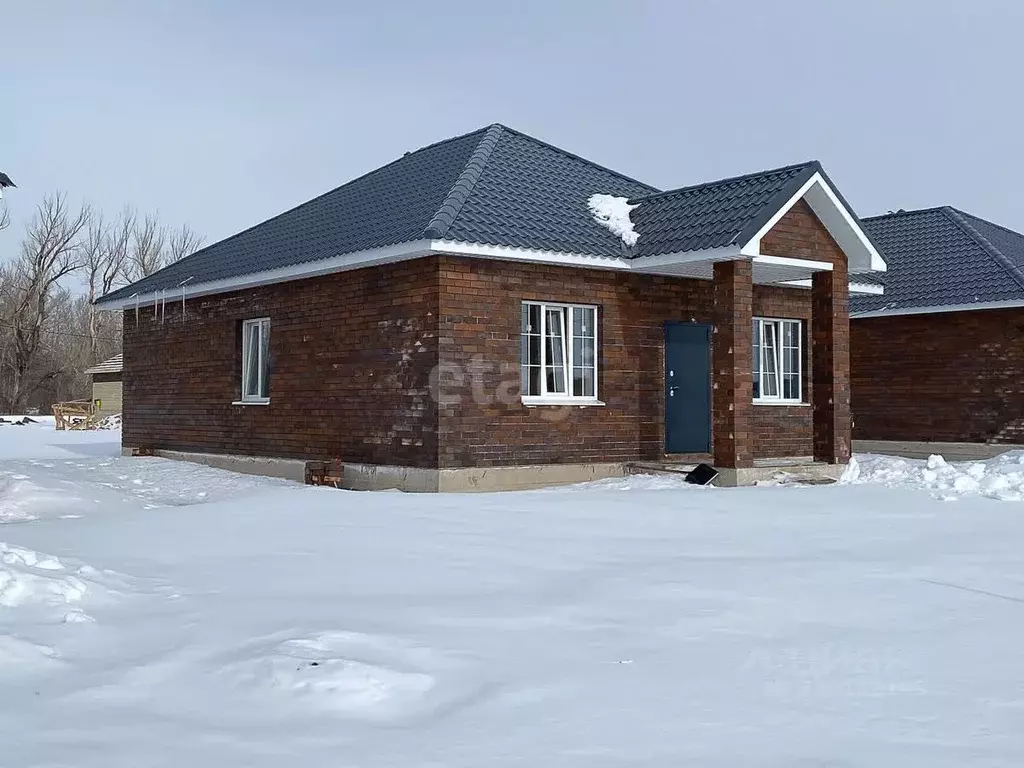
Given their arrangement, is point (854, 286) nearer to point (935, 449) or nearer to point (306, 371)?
point (935, 449)

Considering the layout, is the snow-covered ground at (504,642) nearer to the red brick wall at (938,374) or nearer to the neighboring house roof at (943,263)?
the red brick wall at (938,374)

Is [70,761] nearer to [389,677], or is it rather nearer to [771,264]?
[389,677]

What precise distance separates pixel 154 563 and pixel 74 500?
496 centimetres

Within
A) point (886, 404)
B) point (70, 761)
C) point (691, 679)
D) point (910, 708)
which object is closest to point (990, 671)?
point (910, 708)

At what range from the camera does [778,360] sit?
18.0m

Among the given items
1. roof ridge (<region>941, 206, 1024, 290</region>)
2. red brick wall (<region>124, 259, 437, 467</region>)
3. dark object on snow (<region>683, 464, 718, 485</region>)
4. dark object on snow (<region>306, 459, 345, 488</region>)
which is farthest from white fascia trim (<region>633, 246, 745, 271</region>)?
roof ridge (<region>941, 206, 1024, 290</region>)

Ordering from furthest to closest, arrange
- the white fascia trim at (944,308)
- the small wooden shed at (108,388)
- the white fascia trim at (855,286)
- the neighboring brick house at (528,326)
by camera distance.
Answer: the small wooden shed at (108,388) → the white fascia trim at (944,308) → the white fascia trim at (855,286) → the neighboring brick house at (528,326)

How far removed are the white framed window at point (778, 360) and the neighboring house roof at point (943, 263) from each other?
11.1 ft

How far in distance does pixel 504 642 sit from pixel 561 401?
920 centimetres

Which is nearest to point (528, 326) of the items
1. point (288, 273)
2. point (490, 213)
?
point (490, 213)

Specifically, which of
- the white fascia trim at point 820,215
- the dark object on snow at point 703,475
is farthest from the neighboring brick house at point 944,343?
the dark object on snow at point 703,475

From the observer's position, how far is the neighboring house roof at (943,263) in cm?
1945

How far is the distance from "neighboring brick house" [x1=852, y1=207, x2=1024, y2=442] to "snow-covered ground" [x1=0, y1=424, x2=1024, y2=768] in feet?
31.3

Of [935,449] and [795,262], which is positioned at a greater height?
[795,262]
